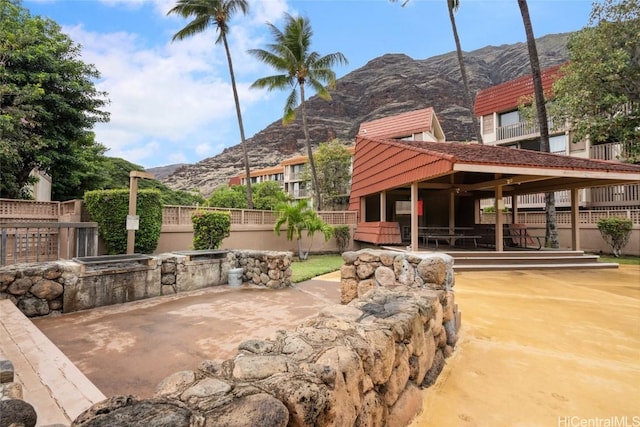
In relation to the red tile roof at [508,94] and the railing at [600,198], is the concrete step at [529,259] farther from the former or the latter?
the red tile roof at [508,94]

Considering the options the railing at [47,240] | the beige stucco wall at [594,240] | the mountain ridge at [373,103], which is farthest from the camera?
the mountain ridge at [373,103]

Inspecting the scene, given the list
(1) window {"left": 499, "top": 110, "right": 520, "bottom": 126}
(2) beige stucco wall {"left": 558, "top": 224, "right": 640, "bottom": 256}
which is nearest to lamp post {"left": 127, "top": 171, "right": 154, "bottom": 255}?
(2) beige stucco wall {"left": 558, "top": 224, "right": 640, "bottom": 256}

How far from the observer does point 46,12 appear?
11.7 m

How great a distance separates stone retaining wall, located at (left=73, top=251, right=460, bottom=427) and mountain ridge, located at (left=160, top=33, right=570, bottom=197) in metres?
54.8

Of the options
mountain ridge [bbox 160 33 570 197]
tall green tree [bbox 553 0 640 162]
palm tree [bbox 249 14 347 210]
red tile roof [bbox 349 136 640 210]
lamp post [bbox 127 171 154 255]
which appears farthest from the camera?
mountain ridge [bbox 160 33 570 197]

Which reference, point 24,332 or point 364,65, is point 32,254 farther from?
point 364,65

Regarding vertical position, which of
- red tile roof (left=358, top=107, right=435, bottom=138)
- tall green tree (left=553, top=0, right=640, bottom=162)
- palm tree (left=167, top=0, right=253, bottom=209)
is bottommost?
tall green tree (left=553, top=0, right=640, bottom=162)

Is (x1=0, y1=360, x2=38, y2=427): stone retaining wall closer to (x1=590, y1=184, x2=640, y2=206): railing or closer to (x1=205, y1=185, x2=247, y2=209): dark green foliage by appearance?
(x1=590, y1=184, x2=640, y2=206): railing

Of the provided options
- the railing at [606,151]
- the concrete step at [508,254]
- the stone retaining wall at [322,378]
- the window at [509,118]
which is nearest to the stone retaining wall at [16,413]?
the stone retaining wall at [322,378]

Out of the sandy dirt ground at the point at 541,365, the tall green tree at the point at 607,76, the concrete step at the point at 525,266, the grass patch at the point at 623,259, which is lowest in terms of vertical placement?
the grass patch at the point at 623,259

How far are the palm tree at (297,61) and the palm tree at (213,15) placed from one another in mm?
1940

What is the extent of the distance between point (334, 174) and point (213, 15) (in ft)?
47.0

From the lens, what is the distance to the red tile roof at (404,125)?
23.5m

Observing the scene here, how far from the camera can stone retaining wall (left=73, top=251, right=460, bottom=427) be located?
1005 mm
